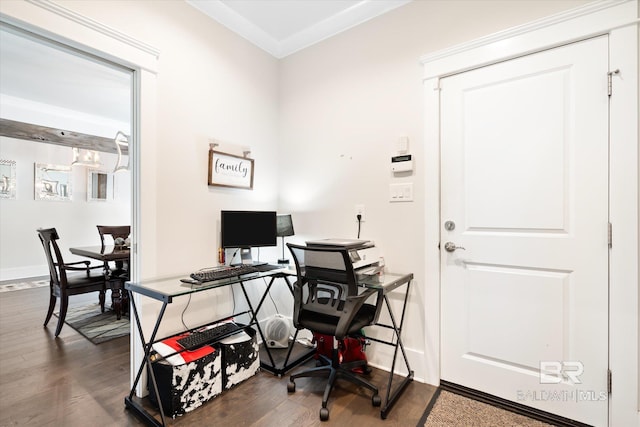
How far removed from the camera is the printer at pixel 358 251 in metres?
2.03

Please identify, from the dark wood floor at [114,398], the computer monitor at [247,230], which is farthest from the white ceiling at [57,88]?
the dark wood floor at [114,398]

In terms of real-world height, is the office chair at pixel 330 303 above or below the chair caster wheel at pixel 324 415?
above

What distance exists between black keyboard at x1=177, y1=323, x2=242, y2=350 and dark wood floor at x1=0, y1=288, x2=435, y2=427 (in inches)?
14.4

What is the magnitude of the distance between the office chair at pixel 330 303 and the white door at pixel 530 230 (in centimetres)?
65

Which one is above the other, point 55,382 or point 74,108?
point 74,108

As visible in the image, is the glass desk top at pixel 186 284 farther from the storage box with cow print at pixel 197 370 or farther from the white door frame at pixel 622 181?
the white door frame at pixel 622 181

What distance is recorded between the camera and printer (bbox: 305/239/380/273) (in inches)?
79.8

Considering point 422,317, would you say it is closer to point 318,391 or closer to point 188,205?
point 318,391

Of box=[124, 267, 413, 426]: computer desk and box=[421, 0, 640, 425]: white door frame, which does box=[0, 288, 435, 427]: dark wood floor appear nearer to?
box=[124, 267, 413, 426]: computer desk

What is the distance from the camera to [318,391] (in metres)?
2.04

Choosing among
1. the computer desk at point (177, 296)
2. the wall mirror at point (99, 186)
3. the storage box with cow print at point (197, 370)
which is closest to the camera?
the computer desk at point (177, 296)

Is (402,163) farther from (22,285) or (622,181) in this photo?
(22,285)

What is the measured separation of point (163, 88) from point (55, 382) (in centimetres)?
223

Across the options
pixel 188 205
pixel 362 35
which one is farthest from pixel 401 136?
pixel 188 205
